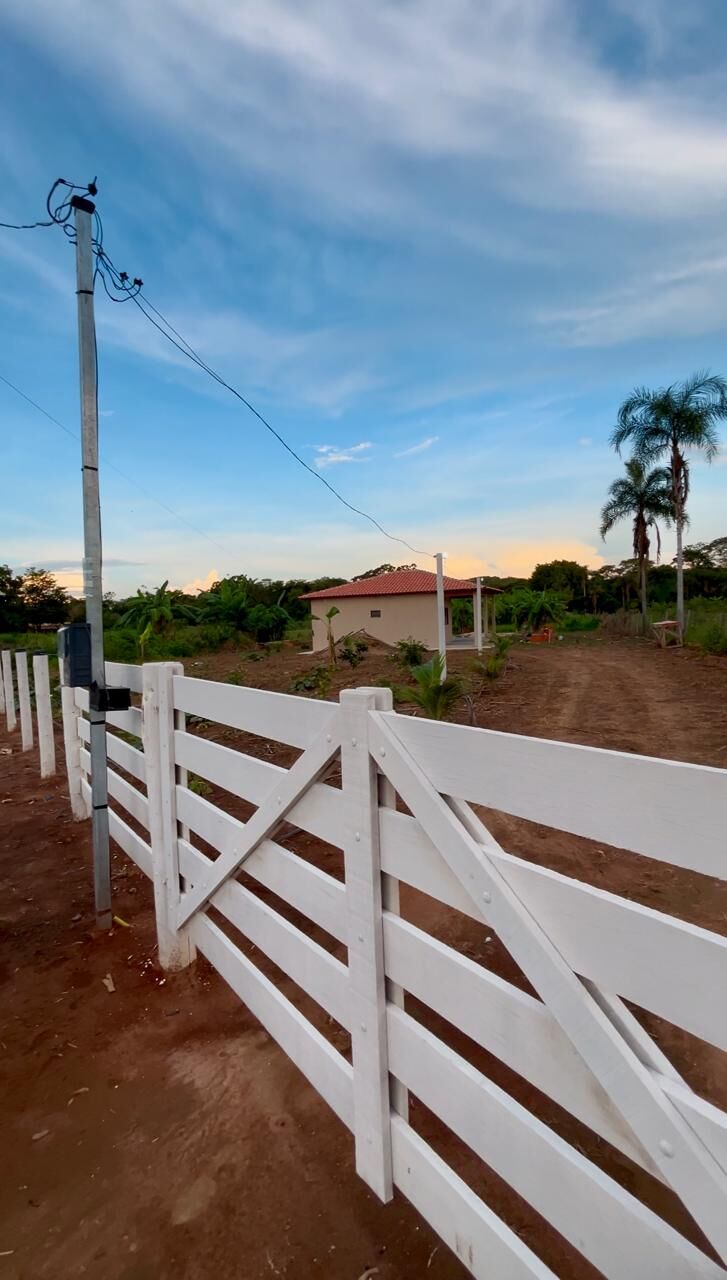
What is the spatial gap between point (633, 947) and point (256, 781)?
1498 mm

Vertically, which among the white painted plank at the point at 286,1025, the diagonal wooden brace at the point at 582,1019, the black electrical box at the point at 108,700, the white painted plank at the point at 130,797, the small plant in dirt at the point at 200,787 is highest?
the black electrical box at the point at 108,700

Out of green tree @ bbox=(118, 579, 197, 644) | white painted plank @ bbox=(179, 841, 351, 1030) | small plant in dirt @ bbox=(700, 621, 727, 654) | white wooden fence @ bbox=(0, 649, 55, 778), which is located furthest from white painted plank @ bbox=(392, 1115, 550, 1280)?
green tree @ bbox=(118, 579, 197, 644)

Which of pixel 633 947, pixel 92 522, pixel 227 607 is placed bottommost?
pixel 633 947

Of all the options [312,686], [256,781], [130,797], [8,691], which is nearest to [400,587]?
[312,686]

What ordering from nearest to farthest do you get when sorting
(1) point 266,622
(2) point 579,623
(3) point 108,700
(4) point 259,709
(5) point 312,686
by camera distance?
(4) point 259,709 → (3) point 108,700 → (5) point 312,686 → (1) point 266,622 → (2) point 579,623

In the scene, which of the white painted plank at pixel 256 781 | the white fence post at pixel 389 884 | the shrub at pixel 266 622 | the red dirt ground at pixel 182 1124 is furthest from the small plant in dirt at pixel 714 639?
the white fence post at pixel 389 884

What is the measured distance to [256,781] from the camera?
85.0 inches

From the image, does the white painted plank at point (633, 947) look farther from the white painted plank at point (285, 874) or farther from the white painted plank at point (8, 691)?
the white painted plank at point (8, 691)

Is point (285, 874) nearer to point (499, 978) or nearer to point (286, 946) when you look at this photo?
point (286, 946)

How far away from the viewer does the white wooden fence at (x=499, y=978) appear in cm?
84

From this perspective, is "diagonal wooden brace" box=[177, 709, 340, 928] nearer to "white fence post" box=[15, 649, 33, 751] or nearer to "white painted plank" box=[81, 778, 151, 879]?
"white painted plank" box=[81, 778, 151, 879]

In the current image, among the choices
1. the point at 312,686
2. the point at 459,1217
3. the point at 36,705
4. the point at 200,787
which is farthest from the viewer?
the point at 312,686

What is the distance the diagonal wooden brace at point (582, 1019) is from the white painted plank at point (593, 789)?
3.0 inches

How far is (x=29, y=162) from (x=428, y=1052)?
20.9ft
